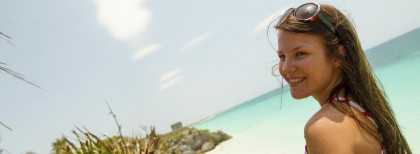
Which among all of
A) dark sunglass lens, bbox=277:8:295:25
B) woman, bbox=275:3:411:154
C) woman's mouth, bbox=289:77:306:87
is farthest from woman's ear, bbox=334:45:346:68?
dark sunglass lens, bbox=277:8:295:25

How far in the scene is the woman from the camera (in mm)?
1354

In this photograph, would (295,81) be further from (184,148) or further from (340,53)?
(184,148)

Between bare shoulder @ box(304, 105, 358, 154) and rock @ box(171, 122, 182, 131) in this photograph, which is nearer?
Result: bare shoulder @ box(304, 105, 358, 154)

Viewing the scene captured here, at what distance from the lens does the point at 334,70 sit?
4.90 ft

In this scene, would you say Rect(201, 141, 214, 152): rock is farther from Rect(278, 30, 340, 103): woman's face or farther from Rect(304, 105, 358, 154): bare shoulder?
Rect(304, 105, 358, 154): bare shoulder

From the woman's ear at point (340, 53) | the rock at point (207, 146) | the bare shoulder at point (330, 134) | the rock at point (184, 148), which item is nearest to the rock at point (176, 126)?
the rock at point (207, 146)

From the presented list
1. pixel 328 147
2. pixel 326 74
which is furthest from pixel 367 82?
pixel 328 147

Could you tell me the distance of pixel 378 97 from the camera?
154 cm

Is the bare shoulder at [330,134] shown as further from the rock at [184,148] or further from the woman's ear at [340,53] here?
the rock at [184,148]

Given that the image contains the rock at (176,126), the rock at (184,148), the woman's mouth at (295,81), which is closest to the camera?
the woman's mouth at (295,81)

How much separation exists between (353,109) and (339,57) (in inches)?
11.0

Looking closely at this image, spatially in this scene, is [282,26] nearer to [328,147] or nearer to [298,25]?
[298,25]

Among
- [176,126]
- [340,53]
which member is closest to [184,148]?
[176,126]

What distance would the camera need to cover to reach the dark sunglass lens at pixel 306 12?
1.42 metres
